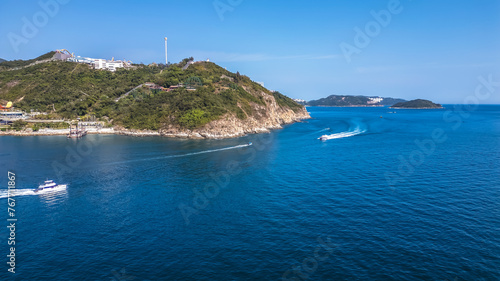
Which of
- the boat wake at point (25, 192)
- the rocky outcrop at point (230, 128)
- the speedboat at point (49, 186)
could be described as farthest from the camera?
the rocky outcrop at point (230, 128)

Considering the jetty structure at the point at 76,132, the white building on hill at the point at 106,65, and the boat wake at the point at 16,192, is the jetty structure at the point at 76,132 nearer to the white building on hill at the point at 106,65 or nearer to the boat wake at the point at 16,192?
the boat wake at the point at 16,192

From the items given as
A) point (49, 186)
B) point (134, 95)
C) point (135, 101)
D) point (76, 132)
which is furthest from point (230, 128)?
point (49, 186)

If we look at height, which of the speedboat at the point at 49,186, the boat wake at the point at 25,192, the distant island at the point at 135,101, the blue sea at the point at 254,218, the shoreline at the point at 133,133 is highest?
the distant island at the point at 135,101

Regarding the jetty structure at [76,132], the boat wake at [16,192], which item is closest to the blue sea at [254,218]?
the boat wake at [16,192]

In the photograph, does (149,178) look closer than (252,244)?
No

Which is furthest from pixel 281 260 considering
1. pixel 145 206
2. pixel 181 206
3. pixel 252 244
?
pixel 145 206

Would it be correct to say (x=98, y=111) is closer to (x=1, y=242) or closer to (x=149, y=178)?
(x=149, y=178)
